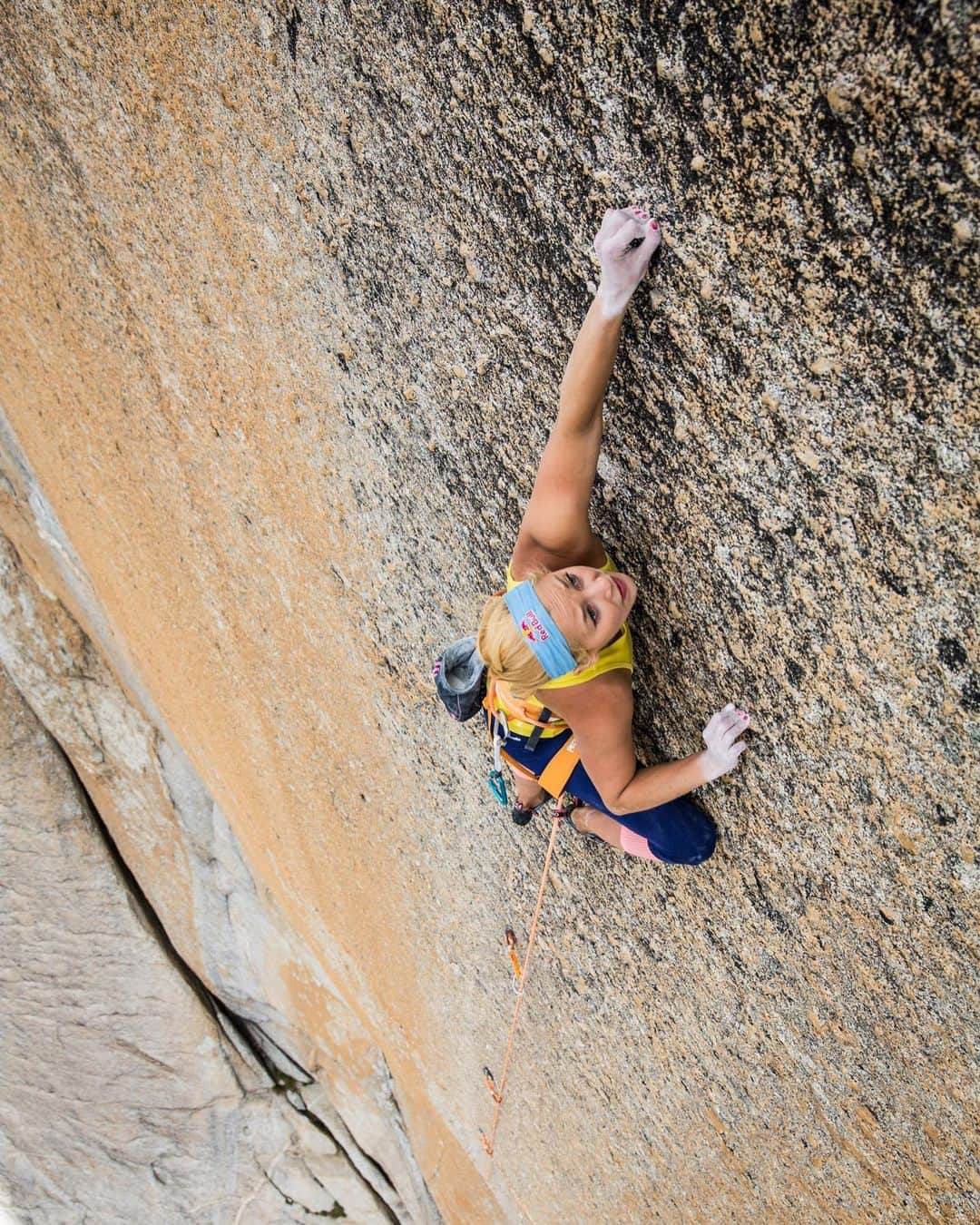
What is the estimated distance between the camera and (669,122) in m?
1.28

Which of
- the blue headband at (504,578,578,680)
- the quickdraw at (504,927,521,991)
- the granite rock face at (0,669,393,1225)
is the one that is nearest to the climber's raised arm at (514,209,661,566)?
the blue headband at (504,578,578,680)

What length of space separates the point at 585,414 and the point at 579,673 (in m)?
0.44

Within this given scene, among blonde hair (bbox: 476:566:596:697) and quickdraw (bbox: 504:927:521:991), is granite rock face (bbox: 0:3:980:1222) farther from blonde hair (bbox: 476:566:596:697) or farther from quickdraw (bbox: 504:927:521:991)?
blonde hair (bbox: 476:566:596:697)

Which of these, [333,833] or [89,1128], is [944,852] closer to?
[333,833]

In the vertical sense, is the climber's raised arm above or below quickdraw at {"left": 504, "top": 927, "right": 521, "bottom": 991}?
above

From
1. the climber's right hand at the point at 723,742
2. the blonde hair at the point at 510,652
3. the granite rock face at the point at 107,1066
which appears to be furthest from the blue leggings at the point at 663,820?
the granite rock face at the point at 107,1066

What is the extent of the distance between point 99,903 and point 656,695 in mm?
4141

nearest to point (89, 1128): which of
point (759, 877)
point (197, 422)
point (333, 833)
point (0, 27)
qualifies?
point (333, 833)

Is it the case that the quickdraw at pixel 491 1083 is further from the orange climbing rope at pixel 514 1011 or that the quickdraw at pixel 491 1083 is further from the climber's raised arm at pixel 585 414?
the climber's raised arm at pixel 585 414

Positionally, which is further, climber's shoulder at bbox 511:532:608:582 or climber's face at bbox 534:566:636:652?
climber's shoulder at bbox 511:532:608:582

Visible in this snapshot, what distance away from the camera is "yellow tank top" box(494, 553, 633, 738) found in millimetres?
1594

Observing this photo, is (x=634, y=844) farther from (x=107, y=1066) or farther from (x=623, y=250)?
(x=107, y=1066)

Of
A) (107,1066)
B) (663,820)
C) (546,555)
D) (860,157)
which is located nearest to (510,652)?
(546,555)

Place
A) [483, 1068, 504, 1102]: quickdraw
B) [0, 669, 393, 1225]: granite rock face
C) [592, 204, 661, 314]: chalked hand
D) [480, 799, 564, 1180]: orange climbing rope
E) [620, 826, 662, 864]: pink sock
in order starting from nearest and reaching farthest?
[592, 204, 661, 314]: chalked hand → [620, 826, 662, 864]: pink sock → [480, 799, 564, 1180]: orange climbing rope → [483, 1068, 504, 1102]: quickdraw → [0, 669, 393, 1225]: granite rock face
